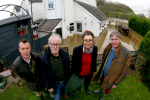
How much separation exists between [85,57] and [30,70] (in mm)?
1527

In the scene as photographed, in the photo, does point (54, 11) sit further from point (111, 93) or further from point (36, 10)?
point (111, 93)

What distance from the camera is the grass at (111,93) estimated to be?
3469mm

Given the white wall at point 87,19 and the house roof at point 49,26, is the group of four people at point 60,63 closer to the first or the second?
the house roof at point 49,26

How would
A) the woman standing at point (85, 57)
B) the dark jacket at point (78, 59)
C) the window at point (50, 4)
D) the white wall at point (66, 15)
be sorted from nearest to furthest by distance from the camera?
1. the woman standing at point (85, 57)
2. the dark jacket at point (78, 59)
3. the white wall at point (66, 15)
4. the window at point (50, 4)

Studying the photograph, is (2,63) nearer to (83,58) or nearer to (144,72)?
(83,58)

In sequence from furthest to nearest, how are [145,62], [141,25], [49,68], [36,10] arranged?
[36,10], [141,25], [145,62], [49,68]

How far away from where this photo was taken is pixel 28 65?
2330 mm

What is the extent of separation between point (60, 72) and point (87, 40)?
1.13 meters

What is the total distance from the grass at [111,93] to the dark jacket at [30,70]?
49.4 inches

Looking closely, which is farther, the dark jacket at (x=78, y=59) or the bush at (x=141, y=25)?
the bush at (x=141, y=25)

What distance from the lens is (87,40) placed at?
235 cm

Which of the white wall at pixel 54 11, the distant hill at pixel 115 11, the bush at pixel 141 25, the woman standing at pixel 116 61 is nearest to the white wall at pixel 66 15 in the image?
the white wall at pixel 54 11

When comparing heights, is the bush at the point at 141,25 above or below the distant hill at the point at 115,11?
below

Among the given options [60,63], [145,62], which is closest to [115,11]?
[145,62]
